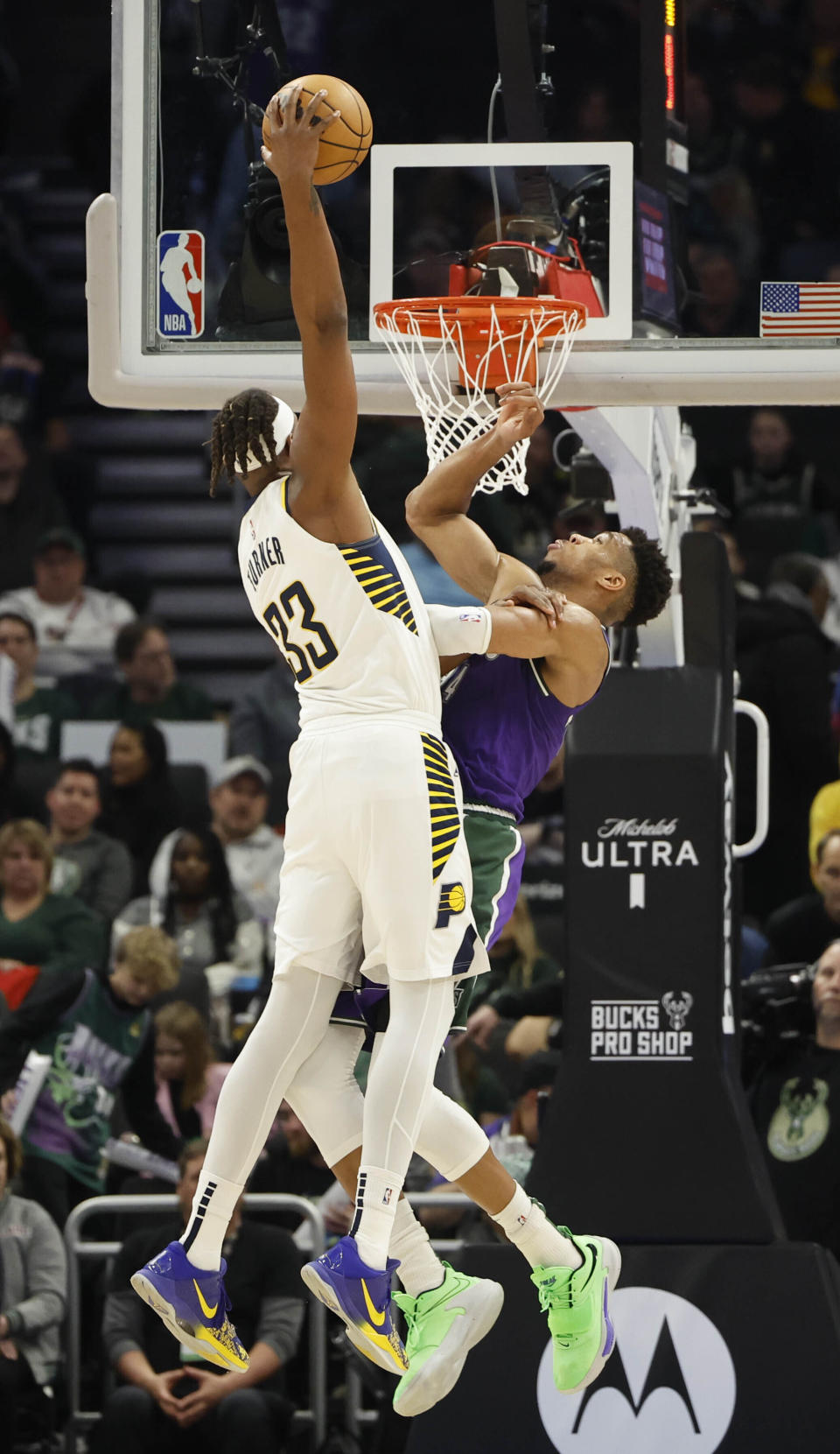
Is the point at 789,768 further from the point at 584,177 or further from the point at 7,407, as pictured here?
the point at 7,407

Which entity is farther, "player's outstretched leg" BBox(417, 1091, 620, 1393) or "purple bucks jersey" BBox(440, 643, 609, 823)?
"purple bucks jersey" BBox(440, 643, 609, 823)

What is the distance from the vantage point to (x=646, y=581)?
252 inches

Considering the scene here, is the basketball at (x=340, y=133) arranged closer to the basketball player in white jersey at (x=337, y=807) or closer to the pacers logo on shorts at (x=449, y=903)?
the basketball player in white jersey at (x=337, y=807)

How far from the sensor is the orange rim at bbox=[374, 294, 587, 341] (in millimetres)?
6398

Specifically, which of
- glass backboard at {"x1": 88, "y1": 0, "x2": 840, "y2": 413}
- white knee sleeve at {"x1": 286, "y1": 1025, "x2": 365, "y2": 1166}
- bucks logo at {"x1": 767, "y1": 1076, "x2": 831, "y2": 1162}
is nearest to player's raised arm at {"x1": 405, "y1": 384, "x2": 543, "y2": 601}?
glass backboard at {"x1": 88, "y1": 0, "x2": 840, "y2": 413}

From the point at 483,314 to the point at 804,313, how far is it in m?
1.00

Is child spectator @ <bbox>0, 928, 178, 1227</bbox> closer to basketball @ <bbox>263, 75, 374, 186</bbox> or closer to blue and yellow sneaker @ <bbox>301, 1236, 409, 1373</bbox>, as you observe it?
blue and yellow sneaker @ <bbox>301, 1236, 409, 1373</bbox>

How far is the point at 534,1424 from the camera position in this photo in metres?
7.38

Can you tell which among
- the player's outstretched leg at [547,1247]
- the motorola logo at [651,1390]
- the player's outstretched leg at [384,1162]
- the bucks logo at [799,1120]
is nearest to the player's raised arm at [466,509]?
the player's outstretched leg at [384,1162]

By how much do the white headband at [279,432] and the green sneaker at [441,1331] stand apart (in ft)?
7.30

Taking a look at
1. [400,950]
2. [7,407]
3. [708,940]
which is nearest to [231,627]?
[7,407]

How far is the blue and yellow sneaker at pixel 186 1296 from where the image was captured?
560cm

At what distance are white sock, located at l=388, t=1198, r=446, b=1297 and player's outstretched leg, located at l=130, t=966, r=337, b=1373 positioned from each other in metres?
0.51

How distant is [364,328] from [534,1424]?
143 inches
